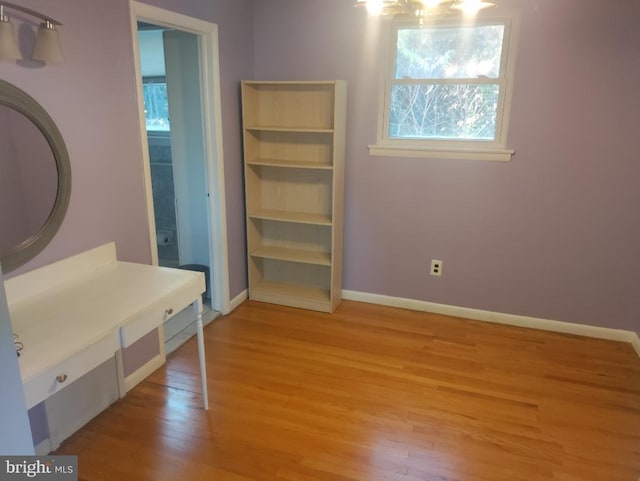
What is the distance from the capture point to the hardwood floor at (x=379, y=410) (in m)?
2.08

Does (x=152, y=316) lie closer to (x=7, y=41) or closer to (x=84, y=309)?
(x=84, y=309)

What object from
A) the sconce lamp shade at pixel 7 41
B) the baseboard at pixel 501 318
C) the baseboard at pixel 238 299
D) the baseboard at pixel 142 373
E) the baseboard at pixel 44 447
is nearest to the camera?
the sconce lamp shade at pixel 7 41

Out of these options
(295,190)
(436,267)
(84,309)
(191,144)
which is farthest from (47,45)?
(436,267)

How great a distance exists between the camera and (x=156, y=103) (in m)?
4.78

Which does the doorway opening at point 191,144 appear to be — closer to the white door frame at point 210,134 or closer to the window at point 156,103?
the white door frame at point 210,134

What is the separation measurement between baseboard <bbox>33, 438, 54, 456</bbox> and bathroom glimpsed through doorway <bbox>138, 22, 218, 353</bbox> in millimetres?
959

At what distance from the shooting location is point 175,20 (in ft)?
8.50

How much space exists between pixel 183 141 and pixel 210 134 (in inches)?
25.2

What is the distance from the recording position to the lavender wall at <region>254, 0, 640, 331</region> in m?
2.82

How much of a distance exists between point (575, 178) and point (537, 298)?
89 cm

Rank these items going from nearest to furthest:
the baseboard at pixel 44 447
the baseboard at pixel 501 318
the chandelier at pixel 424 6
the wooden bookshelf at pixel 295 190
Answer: the chandelier at pixel 424 6, the baseboard at pixel 44 447, the baseboard at pixel 501 318, the wooden bookshelf at pixel 295 190

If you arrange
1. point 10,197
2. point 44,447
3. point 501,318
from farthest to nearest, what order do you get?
point 501,318, point 44,447, point 10,197

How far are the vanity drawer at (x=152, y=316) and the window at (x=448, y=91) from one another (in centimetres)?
189

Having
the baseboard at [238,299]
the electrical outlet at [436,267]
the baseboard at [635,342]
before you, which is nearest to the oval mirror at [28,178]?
the baseboard at [238,299]
